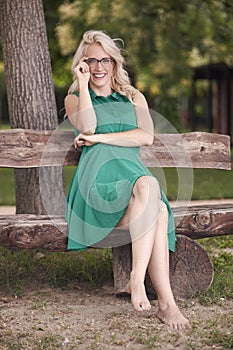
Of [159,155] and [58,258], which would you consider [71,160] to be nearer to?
[159,155]

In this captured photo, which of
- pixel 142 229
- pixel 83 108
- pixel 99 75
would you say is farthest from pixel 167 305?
pixel 99 75

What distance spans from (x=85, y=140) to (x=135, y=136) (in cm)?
32

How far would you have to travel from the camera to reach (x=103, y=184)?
4.73m

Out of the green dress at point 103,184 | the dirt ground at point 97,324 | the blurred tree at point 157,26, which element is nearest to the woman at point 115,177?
the green dress at point 103,184

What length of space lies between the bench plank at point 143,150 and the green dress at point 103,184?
0.32 metres

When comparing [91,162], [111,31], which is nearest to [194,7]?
[111,31]

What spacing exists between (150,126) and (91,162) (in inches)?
19.9

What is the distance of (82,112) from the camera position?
16.2 ft

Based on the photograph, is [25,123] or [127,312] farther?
[25,123]

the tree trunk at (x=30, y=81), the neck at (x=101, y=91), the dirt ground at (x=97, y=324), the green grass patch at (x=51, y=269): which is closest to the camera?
the dirt ground at (x=97, y=324)

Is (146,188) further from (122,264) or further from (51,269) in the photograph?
(51,269)

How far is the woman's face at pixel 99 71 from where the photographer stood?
5.00 m

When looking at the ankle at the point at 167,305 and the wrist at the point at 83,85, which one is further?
the wrist at the point at 83,85

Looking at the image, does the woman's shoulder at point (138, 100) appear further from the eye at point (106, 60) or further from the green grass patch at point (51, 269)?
the green grass patch at point (51, 269)
